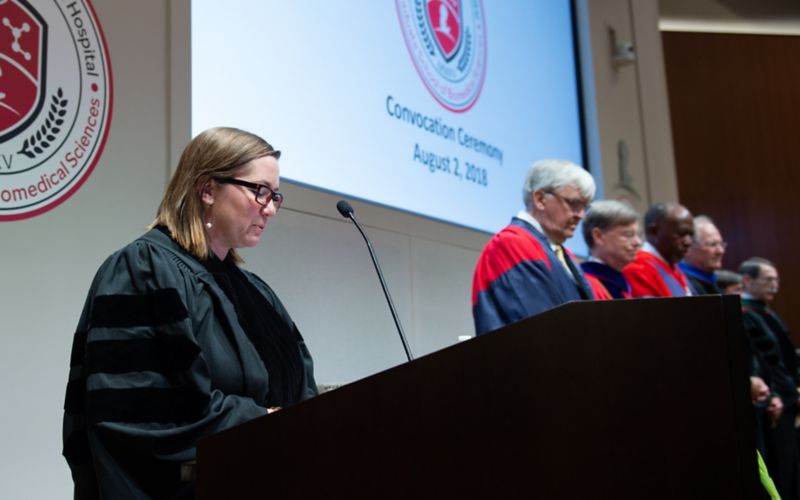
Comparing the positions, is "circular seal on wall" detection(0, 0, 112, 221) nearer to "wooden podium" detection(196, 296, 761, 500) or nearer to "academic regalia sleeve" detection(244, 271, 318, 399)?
"academic regalia sleeve" detection(244, 271, 318, 399)

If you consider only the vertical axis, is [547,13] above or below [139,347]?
above

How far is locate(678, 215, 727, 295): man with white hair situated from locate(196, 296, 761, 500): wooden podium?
4047 millimetres

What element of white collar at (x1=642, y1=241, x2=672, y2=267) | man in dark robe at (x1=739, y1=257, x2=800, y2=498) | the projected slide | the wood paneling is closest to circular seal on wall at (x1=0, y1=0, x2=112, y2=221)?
the projected slide

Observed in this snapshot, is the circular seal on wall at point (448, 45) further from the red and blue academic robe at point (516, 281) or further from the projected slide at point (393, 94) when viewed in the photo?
the red and blue academic robe at point (516, 281)

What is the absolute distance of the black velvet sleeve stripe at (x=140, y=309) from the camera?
203 cm

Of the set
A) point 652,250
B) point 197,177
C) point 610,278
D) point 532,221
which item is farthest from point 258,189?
point 652,250

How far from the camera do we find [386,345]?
13.7 ft

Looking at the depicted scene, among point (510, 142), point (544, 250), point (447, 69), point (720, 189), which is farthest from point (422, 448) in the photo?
point (720, 189)

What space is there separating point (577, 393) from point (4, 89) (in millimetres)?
1903

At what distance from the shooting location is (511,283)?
346cm

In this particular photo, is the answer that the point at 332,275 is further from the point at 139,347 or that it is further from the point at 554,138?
the point at 554,138

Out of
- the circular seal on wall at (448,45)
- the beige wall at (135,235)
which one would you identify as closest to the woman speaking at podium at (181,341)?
the beige wall at (135,235)

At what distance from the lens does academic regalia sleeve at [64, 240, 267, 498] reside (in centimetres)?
193

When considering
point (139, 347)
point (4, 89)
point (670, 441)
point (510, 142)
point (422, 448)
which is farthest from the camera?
point (510, 142)
